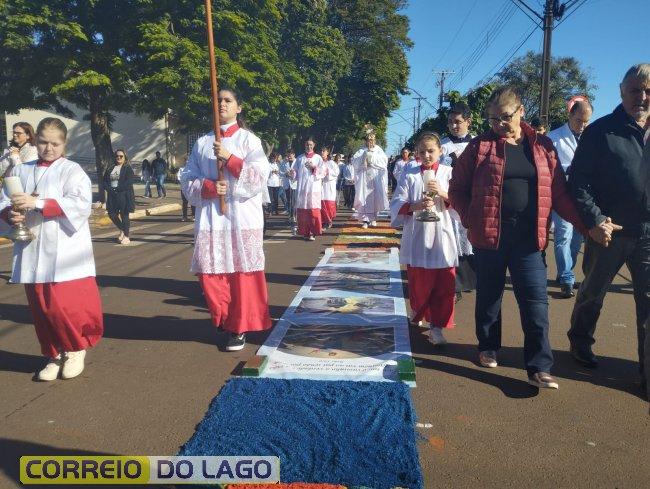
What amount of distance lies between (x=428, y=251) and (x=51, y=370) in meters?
2.95

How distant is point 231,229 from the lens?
488 centimetres

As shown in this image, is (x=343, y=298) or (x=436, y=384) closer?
(x=436, y=384)

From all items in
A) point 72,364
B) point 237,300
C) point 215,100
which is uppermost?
point 215,100

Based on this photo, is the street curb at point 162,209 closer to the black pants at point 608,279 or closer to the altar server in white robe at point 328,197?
the altar server in white robe at point 328,197

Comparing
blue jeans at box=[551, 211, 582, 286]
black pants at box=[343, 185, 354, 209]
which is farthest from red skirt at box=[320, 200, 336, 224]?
blue jeans at box=[551, 211, 582, 286]

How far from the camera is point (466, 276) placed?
21.0 feet

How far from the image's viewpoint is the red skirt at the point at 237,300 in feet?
16.0

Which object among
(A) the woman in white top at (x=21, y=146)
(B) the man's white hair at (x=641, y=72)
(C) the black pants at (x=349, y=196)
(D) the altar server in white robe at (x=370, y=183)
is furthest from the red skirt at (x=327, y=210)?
(B) the man's white hair at (x=641, y=72)

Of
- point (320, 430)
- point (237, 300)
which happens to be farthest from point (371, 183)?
point (320, 430)

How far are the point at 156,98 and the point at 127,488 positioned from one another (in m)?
20.4

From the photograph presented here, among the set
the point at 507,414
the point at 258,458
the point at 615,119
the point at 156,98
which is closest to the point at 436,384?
the point at 507,414

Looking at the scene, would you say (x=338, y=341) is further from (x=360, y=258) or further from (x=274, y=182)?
(x=274, y=182)

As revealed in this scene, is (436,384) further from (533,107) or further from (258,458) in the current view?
(533,107)

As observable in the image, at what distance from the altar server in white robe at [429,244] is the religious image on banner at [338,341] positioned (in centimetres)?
39
